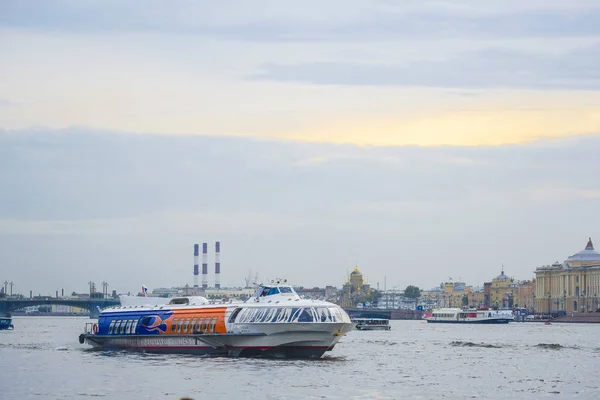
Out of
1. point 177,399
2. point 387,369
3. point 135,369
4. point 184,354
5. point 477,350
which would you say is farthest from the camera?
point 477,350

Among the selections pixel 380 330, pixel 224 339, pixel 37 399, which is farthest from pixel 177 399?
pixel 380 330

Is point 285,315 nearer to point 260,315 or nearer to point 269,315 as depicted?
point 269,315

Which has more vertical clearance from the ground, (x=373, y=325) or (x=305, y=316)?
(x=305, y=316)

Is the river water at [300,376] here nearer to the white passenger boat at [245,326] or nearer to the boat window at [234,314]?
the white passenger boat at [245,326]

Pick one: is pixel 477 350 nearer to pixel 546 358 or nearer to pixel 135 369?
pixel 546 358

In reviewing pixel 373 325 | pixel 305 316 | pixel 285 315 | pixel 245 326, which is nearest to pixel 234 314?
pixel 245 326

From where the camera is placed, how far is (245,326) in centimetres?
6262

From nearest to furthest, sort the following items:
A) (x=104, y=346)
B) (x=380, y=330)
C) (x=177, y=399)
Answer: (x=177, y=399)
(x=104, y=346)
(x=380, y=330)

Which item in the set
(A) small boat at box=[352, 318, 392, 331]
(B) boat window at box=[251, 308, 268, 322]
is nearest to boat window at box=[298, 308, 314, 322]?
(B) boat window at box=[251, 308, 268, 322]

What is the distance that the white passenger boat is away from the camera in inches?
2426

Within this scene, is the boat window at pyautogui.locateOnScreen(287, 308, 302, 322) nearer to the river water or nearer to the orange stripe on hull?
the river water

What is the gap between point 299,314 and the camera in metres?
61.4

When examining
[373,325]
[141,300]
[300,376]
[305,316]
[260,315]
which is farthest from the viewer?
[373,325]

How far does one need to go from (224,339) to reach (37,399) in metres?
17.9
